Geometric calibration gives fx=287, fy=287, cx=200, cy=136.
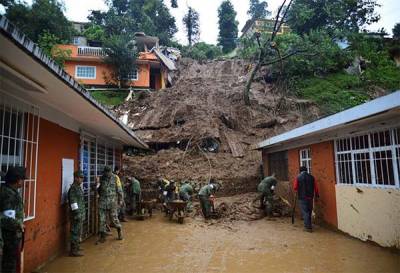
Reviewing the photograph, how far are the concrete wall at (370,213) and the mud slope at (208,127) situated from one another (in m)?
6.99

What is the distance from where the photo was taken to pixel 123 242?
7.18 metres

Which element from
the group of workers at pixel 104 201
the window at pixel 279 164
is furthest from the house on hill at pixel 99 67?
the window at pixel 279 164

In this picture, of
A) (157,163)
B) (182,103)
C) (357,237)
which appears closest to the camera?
(357,237)

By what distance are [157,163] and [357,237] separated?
10515 millimetres

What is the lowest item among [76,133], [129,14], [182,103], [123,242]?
[123,242]

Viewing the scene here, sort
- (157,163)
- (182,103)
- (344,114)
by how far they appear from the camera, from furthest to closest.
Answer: (182,103) → (157,163) → (344,114)

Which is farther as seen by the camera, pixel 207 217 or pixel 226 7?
pixel 226 7

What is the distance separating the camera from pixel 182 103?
20250 mm

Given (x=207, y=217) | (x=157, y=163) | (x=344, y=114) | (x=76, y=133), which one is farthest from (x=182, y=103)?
(x=344, y=114)

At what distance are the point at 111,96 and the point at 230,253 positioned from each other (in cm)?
2089

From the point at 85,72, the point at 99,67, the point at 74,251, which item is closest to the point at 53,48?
the point at 85,72

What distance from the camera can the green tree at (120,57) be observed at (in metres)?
24.5

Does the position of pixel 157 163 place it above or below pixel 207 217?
above

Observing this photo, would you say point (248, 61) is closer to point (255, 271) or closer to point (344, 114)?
point (344, 114)
